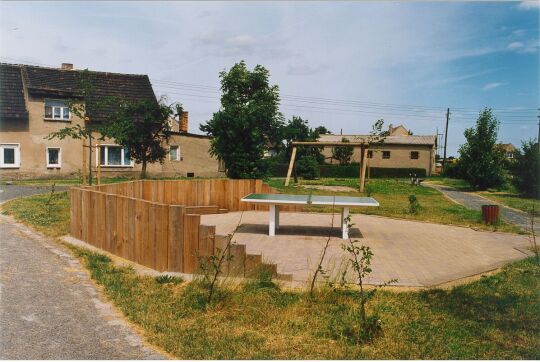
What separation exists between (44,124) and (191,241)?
1114 inches

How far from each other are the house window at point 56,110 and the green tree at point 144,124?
429cm

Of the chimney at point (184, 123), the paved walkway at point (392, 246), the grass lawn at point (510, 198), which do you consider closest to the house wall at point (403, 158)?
the chimney at point (184, 123)

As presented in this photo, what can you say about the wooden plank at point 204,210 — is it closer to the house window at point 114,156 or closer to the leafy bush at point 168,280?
the leafy bush at point 168,280

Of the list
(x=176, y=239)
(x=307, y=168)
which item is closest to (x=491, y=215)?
(x=176, y=239)

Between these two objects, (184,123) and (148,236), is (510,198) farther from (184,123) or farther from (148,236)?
(184,123)

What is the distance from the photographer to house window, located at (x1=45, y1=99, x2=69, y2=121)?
3272 cm

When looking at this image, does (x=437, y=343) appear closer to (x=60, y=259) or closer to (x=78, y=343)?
(x=78, y=343)

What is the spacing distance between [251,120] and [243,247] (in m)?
15.1

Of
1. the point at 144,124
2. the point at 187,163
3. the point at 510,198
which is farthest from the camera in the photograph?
the point at 187,163

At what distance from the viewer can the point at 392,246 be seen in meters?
10.8

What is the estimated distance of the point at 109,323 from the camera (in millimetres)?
5711

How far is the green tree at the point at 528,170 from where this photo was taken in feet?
90.4

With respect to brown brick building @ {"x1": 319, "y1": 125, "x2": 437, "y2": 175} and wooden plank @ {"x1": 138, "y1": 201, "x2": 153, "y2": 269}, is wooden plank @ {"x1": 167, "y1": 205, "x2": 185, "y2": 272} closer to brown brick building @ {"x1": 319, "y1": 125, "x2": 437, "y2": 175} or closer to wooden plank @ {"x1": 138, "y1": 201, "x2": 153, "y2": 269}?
wooden plank @ {"x1": 138, "y1": 201, "x2": 153, "y2": 269}

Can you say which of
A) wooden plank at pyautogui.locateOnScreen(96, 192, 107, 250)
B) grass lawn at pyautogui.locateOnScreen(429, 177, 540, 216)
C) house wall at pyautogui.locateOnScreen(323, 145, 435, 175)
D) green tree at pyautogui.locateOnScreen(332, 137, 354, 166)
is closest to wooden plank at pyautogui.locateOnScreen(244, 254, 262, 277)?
wooden plank at pyautogui.locateOnScreen(96, 192, 107, 250)
